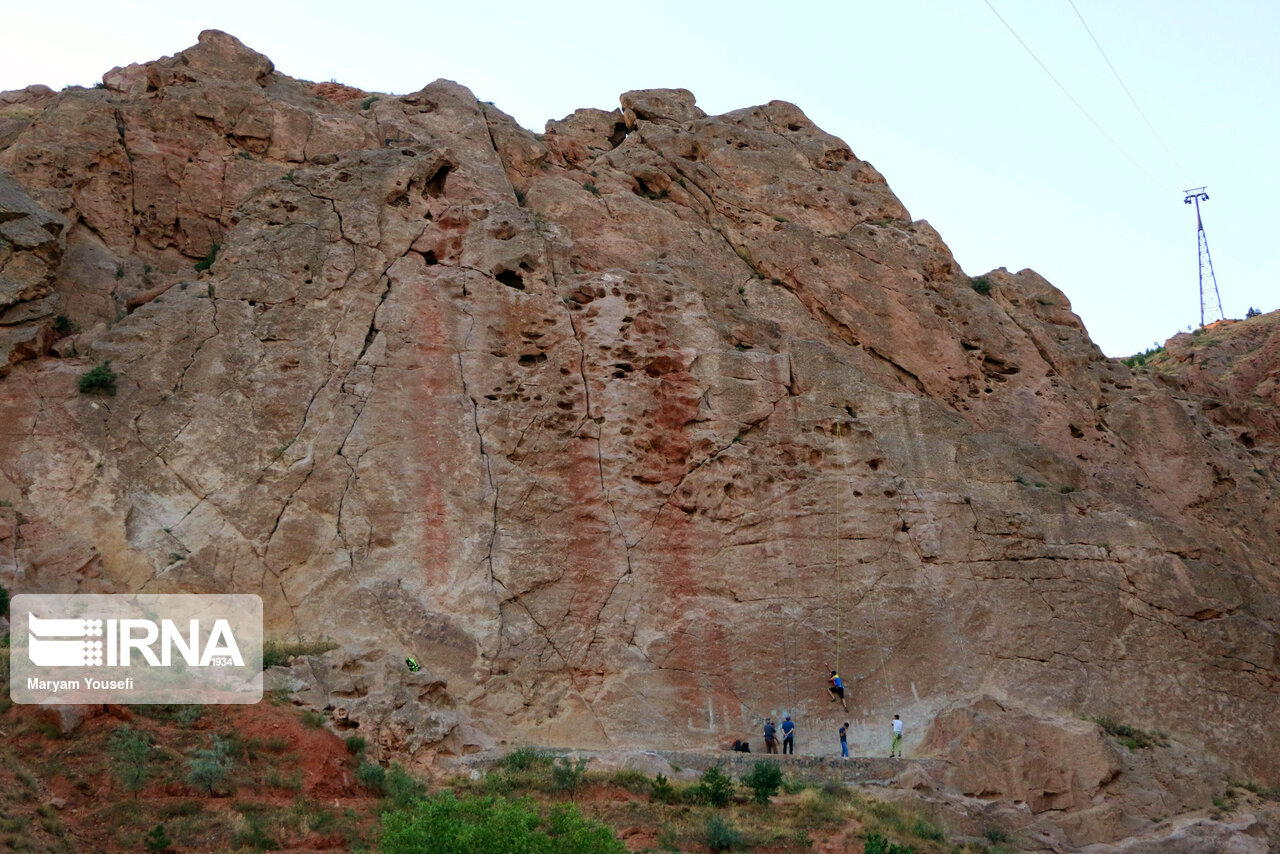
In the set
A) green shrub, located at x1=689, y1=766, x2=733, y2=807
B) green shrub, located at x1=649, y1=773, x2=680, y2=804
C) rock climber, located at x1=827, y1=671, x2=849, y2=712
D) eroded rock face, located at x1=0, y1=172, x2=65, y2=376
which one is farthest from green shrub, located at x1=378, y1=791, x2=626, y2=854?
eroded rock face, located at x1=0, y1=172, x2=65, y2=376

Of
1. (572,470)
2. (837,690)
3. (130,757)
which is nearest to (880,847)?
(837,690)

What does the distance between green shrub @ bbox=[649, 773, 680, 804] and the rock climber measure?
4.75 m

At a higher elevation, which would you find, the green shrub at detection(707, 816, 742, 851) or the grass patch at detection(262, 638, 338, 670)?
the grass patch at detection(262, 638, 338, 670)

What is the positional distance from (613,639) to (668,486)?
3343 mm

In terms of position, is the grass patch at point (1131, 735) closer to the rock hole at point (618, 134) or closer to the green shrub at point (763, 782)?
the green shrub at point (763, 782)

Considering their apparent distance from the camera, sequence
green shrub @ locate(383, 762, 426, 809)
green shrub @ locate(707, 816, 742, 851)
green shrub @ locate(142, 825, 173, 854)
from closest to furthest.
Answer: green shrub @ locate(142, 825, 173, 854)
green shrub @ locate(707, 816, 742, 851)
green shrub @ locate(383, 762, 426, 809)

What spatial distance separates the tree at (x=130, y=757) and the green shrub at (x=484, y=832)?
406 centimetres

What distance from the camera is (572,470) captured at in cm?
2297

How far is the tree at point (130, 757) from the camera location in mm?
Result: 15289

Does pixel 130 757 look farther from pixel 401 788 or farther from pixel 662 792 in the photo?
pixel 662 792

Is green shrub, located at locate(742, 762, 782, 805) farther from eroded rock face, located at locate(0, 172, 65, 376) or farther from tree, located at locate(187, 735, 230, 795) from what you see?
eroded rock face, located at locate(0, 172, 65, 376)

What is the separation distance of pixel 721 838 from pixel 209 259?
1645 cm

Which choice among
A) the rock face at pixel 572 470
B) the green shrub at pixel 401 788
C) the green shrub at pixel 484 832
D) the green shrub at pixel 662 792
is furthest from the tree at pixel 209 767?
the green shrub at pixel 662 792

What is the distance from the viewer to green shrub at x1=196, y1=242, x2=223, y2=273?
24948 mm
